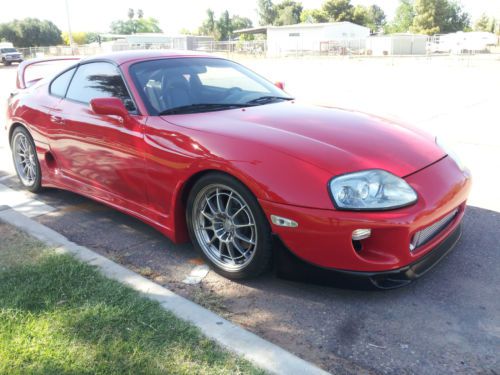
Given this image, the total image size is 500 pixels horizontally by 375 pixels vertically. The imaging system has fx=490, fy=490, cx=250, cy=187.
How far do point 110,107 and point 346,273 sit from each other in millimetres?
2093

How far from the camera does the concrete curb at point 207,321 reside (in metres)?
2.39

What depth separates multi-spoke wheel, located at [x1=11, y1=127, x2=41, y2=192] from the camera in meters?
5.08

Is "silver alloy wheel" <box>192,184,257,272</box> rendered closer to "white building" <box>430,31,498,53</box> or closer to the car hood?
the car hood

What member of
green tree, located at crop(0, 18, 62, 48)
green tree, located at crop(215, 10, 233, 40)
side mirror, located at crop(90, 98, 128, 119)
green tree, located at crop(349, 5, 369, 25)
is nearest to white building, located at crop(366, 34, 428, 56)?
green tree, located at crop(349, 5, 369, 25)

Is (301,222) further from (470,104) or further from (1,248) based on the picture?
(470,104)

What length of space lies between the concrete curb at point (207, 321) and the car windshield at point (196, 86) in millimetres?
1173

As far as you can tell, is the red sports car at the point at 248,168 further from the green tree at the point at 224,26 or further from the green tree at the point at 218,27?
the green tree at the point at 224,26

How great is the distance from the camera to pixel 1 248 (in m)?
3.74

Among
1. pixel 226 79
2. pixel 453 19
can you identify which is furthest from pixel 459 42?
pixel 226 79

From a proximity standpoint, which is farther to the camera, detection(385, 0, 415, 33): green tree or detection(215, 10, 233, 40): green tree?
detection(215, 10, 233, 40): green tree

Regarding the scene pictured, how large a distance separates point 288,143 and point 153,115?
1.14 metres

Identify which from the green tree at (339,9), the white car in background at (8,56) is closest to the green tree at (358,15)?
the green tree at (339,9)

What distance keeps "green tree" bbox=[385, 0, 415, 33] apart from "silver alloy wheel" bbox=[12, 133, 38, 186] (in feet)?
306

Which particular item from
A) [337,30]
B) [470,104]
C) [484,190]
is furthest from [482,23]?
[484,190]
